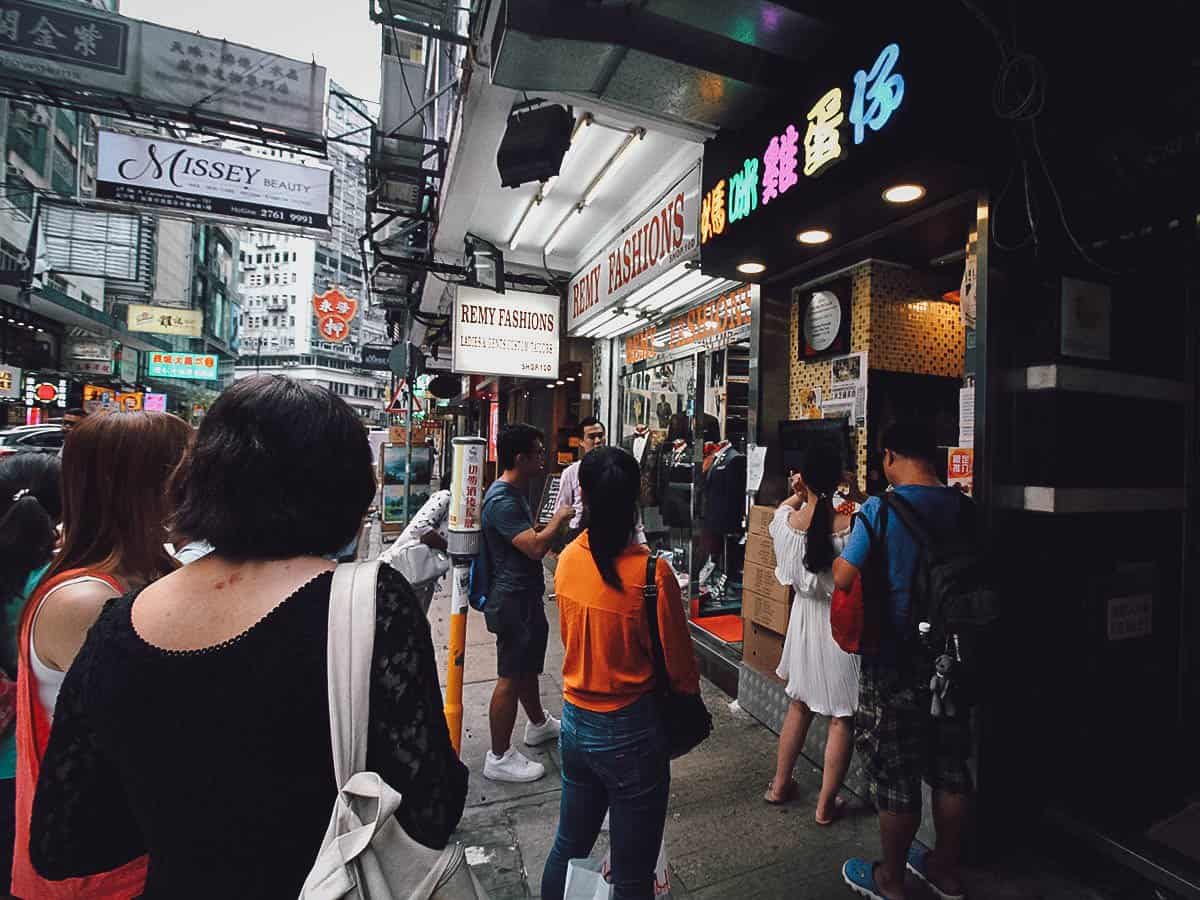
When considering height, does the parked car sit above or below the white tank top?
above

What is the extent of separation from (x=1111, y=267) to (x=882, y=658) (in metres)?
2.37

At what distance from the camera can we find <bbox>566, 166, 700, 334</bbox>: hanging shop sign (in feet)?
15.6

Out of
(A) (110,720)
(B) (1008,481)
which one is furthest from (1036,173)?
(A) (110,720)

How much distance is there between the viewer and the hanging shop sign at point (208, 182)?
898cm

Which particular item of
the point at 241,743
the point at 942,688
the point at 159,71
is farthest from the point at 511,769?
the point at 159,71

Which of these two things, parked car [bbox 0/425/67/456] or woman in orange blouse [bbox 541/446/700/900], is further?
parked car [bbox 0/425/67/456]

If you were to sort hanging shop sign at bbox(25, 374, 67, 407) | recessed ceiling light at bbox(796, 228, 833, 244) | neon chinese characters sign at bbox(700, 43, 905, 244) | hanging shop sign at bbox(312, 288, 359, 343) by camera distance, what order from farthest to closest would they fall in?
hanging shop sign at bbox(25, 374, 67, 407)
hanging shop sign at bbox(312, 288, 359, 343)
recessed ceiling light at bbox(796, 228, 833, 244)
neon chinese characters sign at bbox(700, 43, 905, 244)

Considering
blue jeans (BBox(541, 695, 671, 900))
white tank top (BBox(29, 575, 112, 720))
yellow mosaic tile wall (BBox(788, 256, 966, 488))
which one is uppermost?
yellow mosaic tile wall (BBox(788, 256, 966, 488))

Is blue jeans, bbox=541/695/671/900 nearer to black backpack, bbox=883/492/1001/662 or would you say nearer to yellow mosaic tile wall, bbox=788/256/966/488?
black backpack, bbox=883/492/1001/662

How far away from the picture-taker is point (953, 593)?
2.30 m

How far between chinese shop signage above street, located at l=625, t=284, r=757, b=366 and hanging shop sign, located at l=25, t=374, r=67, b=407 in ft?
78.2

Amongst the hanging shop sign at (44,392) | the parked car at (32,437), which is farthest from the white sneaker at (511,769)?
the hanging shop sign at (44,392)

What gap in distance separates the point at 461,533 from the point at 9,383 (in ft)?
80.1

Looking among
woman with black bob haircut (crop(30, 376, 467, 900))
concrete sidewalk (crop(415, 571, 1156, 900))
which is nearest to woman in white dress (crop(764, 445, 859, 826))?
concrete sidewalk (crop(415, 571, 1156, 900))
